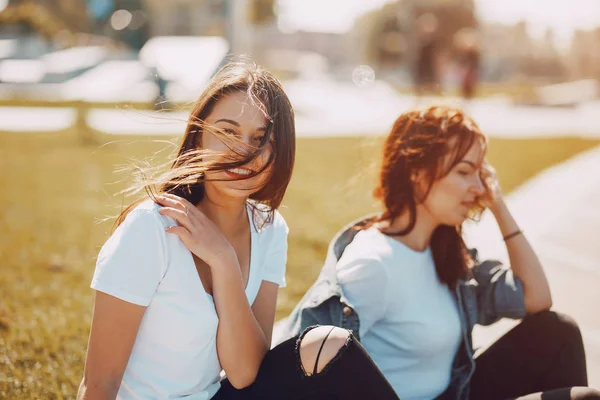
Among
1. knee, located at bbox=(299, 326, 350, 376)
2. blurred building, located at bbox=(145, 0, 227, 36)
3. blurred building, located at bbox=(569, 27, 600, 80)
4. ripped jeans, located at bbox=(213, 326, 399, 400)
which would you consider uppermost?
knee, located at bbox=(299, 326, 350, 376)

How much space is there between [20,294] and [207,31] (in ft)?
142

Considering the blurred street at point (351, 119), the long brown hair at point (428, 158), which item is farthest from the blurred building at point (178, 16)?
the long brown hair at point (428, 158)

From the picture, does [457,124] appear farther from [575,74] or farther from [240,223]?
[575,74]

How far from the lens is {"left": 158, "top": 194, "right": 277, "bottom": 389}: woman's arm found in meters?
2.01

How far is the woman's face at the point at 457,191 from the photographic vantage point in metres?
2.72

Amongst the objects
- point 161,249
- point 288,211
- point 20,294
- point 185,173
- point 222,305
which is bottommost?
point 288,211

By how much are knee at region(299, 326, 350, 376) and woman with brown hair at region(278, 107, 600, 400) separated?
361mm

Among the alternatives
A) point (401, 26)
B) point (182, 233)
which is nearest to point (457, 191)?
point (182, 233)

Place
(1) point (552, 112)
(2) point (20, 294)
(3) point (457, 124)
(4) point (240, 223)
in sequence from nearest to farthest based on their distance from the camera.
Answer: (4) point (240, 223)
(3) point (457, 124)
(2) point (20, 294)
(1) point (552, 112)

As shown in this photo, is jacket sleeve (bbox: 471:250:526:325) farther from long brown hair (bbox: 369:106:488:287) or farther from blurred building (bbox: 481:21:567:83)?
blurred building (bbox: 481:21:567:83)

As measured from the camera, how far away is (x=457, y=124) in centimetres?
270

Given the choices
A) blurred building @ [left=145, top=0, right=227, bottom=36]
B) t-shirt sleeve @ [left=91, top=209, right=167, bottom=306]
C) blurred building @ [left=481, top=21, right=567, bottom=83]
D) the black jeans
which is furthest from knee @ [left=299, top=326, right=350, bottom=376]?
blurred building @ [left=145, top=0, right=227, bottom=36]

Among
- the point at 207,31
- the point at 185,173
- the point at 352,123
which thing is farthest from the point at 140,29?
the point at 185,173

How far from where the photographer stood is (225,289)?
205 cm
